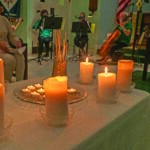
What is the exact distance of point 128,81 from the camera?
1.12 meters

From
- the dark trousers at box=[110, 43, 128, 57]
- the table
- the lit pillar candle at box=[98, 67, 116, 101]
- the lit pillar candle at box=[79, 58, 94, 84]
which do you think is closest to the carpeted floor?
the dark trousers at box=[110, 43, 128, 57]

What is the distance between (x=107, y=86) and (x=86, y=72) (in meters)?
0.28

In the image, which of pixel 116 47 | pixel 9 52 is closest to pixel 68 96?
pixel 9 52

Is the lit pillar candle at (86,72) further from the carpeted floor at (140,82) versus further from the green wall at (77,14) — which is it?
the green wall at (77,14)

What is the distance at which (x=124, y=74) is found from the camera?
1.11m

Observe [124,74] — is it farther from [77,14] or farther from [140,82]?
[77,14]

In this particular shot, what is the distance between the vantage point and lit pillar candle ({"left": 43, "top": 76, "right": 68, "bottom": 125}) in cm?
72

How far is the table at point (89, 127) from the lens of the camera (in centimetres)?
66

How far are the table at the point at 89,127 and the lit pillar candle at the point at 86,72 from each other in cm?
10

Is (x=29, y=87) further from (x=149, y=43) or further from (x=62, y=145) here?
(x=149, y=43)

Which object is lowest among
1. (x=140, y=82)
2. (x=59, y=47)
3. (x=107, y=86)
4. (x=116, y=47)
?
(x=140, y=82)

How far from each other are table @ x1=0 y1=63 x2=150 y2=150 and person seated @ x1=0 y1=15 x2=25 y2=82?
154 cm

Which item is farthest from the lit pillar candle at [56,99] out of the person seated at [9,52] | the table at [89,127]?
the person seated at [9,52]

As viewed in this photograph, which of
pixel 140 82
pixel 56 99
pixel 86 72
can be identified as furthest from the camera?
pixel 140 82
